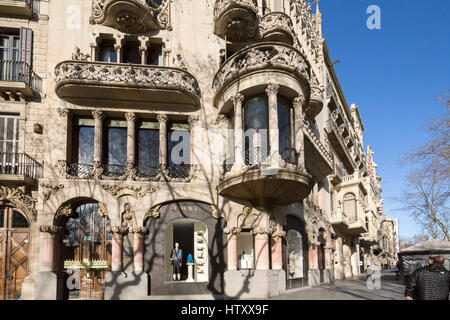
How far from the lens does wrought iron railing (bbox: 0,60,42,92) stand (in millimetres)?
17203

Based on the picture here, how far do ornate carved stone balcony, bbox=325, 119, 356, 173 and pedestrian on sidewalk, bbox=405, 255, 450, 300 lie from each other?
24.1 meters

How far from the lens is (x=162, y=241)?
16969mm

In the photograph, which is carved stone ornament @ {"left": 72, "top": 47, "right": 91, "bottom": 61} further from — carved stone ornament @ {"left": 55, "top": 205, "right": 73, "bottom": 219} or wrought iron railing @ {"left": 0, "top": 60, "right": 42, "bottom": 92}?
carved stone ornament @ {"left": 55, "top": 205, "right": 73, "bottom": 219}

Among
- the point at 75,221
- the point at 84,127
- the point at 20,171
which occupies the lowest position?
the point at 75,221

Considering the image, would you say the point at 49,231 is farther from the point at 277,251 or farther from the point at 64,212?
the point at 277,251

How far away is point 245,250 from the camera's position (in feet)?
59.1

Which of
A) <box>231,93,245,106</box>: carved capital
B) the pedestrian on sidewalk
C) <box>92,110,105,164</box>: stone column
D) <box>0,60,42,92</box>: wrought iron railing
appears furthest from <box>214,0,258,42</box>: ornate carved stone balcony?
the pedestrian on sidewalk

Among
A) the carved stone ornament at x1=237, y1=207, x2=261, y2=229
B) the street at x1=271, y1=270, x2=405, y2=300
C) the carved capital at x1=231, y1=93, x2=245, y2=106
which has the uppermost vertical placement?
the carved capital at x1=231, y1=93, x2=245, y2=106

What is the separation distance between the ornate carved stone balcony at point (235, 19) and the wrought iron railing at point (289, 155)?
669 cm

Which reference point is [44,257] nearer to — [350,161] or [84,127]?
[84,127]

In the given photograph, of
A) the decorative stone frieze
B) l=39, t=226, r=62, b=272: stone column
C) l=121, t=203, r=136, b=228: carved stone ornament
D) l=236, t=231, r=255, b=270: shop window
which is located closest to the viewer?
l=39, t=226, r=62, b=272: stone column

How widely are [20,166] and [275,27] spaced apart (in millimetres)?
13645
